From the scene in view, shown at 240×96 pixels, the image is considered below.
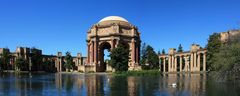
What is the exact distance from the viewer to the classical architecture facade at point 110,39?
12550 centimetres

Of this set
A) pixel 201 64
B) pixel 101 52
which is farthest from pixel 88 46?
pixel 201 64

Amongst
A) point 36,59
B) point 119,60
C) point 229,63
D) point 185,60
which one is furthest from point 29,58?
point 229,63

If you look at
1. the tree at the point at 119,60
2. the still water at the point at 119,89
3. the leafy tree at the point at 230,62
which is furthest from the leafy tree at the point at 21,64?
the leafy tree at the point at 230,62

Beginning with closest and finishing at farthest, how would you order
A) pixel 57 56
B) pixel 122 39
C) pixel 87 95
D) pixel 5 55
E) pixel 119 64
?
pixel 87 95 → pixel 119 64 → pixel 122 39 → pixel 5 55 → pixel 57 56

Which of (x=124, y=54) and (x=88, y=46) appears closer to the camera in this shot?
(x=124, y=54)

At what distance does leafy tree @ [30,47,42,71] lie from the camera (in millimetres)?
158000

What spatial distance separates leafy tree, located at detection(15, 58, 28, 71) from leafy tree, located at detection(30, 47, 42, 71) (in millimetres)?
9511

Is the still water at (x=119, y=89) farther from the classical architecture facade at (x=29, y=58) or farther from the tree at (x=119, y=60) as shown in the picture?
the classical architecture facade at (x=29, y=58)

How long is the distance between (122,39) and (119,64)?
137ft

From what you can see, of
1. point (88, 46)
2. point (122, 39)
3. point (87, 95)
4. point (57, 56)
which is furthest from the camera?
point (57, 56)

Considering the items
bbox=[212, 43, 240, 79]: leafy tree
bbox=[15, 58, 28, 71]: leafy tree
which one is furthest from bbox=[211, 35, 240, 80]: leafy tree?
bbox=[15, 58, 28, 71]: leafy tree

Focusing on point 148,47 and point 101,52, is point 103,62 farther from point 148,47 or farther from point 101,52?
point 148,47

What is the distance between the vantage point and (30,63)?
155 m

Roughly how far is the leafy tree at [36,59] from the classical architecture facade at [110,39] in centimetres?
3402
